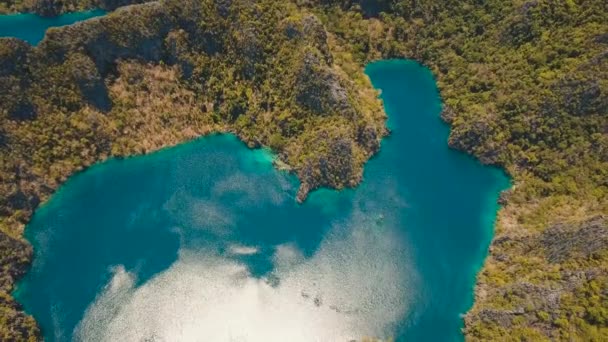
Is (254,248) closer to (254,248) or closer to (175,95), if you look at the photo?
(254,248)

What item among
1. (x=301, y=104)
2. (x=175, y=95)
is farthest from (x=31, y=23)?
(x=301, y=104)

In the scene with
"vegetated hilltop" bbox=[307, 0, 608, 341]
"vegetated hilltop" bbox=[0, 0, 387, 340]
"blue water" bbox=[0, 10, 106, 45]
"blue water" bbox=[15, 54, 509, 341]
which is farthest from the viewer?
"blue water" bbox=[0, 10, 106, 45]

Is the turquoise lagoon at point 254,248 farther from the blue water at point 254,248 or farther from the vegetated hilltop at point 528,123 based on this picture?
the vegetated hilltop at point 528,123

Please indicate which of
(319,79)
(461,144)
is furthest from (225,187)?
(461,144)

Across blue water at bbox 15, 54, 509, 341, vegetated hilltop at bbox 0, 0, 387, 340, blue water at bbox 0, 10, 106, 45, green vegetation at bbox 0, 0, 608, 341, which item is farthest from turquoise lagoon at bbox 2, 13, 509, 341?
blue water at bbox 0, 10, 106, 45

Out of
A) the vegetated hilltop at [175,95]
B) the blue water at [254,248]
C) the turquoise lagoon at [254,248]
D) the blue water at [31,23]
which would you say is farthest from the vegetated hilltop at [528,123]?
the blue water at [31,23]

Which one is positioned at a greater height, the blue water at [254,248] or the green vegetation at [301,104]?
the green vegetation at [301,104]

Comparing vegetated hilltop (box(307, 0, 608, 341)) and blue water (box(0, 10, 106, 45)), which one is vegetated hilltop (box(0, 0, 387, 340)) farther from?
blue water (box(0, 10, 106, 45))
